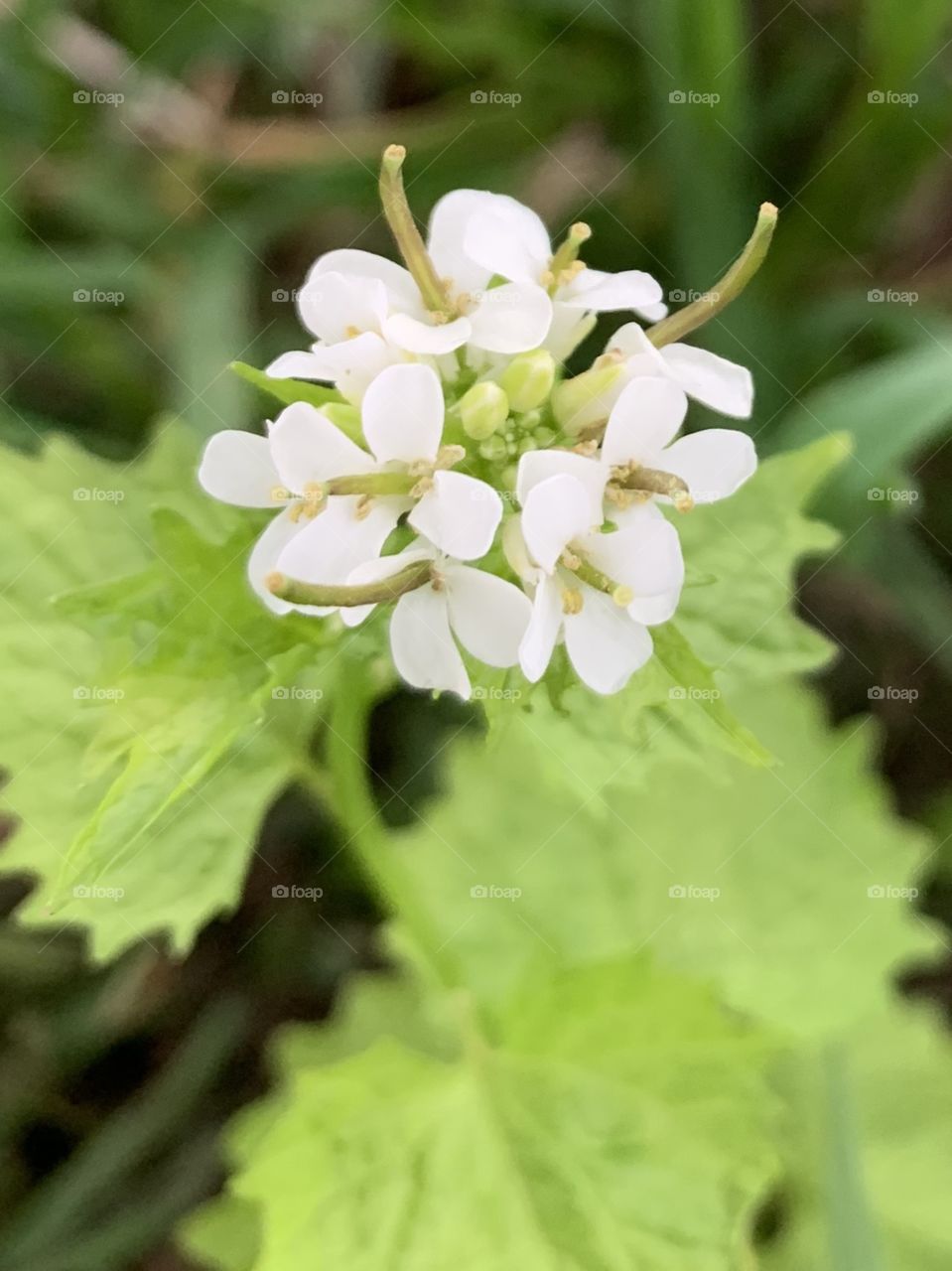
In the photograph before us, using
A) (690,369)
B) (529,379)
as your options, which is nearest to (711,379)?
(690,369)

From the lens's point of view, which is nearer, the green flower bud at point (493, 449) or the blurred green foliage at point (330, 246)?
the green flower bud at point (493, 449)

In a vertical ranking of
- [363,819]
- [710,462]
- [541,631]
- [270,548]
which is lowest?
[363,819]

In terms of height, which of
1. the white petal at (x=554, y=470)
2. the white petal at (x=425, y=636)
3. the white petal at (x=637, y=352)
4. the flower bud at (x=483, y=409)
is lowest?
the white petal at (x=425, y=636)

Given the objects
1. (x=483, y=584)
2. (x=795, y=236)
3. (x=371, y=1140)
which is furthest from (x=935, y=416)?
(x=371, y=1140)

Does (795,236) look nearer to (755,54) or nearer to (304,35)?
(755,54)

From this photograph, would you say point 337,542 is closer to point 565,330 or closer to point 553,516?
point 553,516

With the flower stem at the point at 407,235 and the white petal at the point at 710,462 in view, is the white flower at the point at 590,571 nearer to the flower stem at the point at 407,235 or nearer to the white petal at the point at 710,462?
the white petal at the point at 710,462

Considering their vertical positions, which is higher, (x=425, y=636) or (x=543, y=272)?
(x=543, y=272)

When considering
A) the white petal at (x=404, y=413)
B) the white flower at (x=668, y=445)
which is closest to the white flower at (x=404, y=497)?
the white petal at (x=404, y=413)
